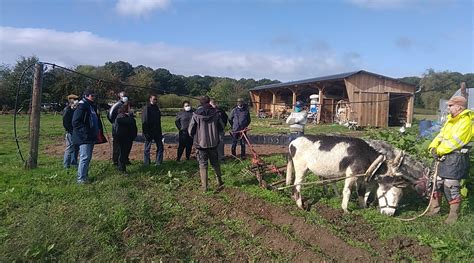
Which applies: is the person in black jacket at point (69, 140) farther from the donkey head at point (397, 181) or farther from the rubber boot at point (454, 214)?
the rubber boot at point (454, 214)

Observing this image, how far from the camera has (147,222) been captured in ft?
18.4

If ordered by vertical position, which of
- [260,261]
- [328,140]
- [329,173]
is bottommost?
[260,261]

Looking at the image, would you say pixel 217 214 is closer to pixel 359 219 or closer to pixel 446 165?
pixel 359 219

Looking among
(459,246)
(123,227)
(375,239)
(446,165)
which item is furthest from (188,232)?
(446,165)

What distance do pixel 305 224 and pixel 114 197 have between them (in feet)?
11.1

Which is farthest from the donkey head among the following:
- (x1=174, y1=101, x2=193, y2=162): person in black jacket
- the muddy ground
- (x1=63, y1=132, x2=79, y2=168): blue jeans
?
(x1=63, y1=132, x2=79, y2=168): blue jeans

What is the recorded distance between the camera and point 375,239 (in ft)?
17.5

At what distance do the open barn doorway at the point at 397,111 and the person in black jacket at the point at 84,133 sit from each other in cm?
2393

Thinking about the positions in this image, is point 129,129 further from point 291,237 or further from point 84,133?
point 291,237

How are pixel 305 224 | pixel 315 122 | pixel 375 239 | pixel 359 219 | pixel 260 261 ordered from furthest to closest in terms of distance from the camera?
pixel 315 122 < pixel 359 219 < pixel 305 224 < pixel 375 239 < pixel 260 261

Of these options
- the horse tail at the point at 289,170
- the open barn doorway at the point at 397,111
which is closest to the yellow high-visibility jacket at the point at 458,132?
the horse tail at the point at 289,170

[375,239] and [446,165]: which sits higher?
[446,165]

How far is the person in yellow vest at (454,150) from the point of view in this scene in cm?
571

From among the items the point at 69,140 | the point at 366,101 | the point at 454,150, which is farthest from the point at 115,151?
the point at 366,101
